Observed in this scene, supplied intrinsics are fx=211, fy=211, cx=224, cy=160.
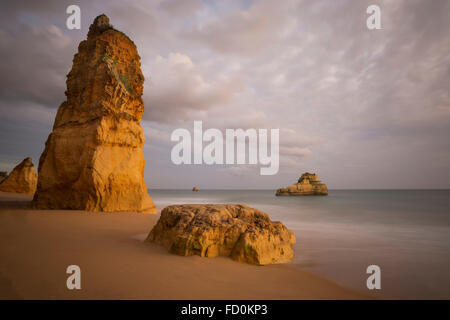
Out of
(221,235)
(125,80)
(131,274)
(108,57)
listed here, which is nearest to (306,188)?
(125,80)

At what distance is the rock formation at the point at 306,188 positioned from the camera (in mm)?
64562

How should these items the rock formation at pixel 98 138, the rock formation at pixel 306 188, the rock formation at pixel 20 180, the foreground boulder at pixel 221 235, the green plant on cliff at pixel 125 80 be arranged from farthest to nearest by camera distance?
the rock formation at pixel 306 188 < the rock formation at pixel 20 180 < the green plant on cliff at pixel 125 80 < the rock formation at pixel 98 138 < the foreground boulder at pixel 221 235

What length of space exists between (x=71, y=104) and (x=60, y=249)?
29.4 feet

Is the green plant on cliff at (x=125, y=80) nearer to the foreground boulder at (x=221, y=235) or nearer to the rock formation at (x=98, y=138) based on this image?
the rock formation at (x=98, y=138)

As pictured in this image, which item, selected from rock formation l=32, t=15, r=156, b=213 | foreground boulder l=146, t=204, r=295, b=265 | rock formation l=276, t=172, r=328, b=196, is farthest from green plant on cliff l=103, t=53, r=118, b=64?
rock formation l=276, t=172, r=328, b=196

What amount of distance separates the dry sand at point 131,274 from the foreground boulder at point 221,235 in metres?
0.21

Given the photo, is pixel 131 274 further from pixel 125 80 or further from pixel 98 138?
pixel 125 80

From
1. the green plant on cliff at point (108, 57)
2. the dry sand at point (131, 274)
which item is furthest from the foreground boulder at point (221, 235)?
the green plant on cliff at point (108, 57)

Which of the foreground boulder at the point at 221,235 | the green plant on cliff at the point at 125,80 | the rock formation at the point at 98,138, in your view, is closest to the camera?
the foreground boulder at the point at 221,235

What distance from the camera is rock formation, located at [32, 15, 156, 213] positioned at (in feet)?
29.6

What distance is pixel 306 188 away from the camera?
64.7 m

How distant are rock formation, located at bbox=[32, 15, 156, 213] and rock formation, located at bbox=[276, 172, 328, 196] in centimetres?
6006
